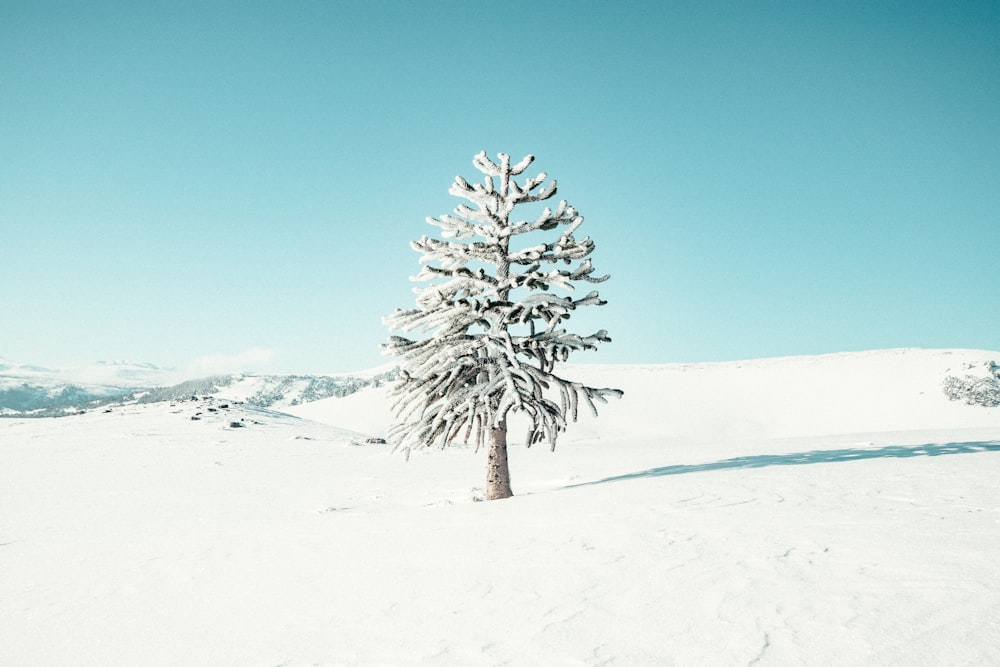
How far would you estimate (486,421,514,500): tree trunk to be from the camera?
37.7 ft

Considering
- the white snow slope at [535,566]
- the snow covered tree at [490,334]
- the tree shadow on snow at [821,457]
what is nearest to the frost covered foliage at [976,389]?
the tree shadow on snow at [821,457]

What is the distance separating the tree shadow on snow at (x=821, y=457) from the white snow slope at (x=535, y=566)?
0.48 feet

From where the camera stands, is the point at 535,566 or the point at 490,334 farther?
the point at 490,334

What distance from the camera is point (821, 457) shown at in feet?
44.4

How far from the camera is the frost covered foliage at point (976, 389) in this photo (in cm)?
4122

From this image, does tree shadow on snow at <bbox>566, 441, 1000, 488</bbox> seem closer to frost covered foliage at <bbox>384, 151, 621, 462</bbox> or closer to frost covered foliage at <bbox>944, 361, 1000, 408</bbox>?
frost covered foliage at <bbox>384, 151, 621, 462</bbox>

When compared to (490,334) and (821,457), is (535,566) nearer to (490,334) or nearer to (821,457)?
(490,334)

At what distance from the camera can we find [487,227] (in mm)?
11961

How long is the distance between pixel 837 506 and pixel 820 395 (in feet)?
160

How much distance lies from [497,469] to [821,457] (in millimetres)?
8250

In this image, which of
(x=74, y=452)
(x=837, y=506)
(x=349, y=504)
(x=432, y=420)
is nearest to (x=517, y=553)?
(x=837, y=506)

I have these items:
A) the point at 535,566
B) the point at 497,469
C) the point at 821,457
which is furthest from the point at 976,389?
the point at 535,566

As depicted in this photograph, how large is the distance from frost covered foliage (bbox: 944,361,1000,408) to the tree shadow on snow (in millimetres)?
34476

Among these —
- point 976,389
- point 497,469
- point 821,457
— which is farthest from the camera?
point 976,389
